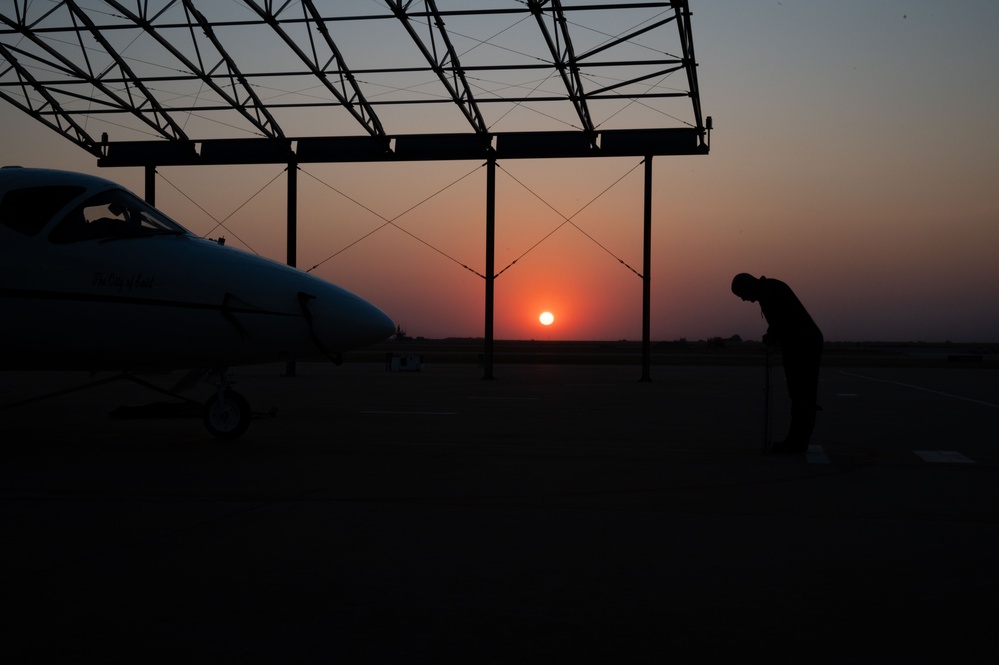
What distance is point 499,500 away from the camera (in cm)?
719

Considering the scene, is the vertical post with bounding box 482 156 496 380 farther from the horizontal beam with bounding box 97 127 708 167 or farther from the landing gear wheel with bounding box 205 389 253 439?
the landing gear wheel with bounding box 205 389 253 439

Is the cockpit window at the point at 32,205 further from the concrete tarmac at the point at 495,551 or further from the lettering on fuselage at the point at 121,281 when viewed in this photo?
the concrete tarmac at the point at 495,551

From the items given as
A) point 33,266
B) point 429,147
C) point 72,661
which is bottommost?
point 72,661

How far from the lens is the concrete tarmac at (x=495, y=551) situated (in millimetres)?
3879

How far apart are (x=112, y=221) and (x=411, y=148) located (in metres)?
19.9

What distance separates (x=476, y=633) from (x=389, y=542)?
1.77m

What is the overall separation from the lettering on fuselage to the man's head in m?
5.96

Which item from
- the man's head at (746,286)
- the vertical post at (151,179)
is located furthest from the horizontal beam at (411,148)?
the man's head at (746,286)

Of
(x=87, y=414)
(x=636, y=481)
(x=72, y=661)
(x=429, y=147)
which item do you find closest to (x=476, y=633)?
(x=72, y=661)

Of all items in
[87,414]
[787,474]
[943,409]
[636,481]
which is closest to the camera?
[636,481]

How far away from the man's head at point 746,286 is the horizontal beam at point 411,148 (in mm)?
18206

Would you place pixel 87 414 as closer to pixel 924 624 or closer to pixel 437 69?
pixel 437 69

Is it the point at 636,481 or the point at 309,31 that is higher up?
the point at 309,31

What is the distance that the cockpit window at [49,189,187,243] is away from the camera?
34.9ft
